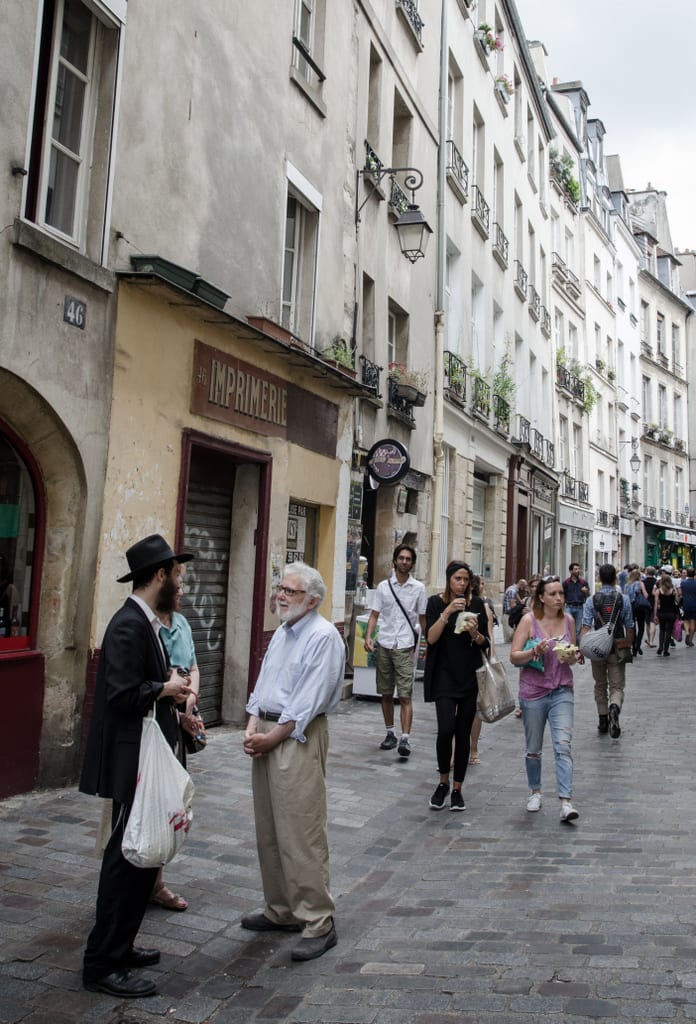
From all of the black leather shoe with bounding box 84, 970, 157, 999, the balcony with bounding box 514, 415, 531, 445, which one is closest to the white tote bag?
the black leather shoe with bounding box 84, 970, 157, 999

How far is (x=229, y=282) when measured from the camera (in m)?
9.06

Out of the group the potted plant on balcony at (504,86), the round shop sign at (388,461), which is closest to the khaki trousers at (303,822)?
the round shop sign at (388,461)

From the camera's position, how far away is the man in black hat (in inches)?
145

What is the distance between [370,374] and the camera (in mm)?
13234

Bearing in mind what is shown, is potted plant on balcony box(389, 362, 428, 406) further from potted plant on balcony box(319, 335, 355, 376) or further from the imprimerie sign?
the imprimerie sign

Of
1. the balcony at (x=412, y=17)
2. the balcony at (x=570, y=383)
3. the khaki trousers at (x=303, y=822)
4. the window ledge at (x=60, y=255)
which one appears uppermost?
the balcony at (x=412, y=17)

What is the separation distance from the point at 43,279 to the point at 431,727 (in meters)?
6.04

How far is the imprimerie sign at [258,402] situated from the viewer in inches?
335

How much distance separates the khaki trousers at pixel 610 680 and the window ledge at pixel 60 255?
19.8ft

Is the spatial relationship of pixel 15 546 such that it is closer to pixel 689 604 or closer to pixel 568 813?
pixel 568 813

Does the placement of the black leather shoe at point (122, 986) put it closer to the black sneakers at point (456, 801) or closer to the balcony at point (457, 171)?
the black sneakers at point (456, 801)

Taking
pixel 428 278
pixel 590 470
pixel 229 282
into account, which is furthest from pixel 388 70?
pixel 590 470

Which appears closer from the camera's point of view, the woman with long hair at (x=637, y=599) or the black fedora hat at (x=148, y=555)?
the black fedora hat at (x=148, y=555)

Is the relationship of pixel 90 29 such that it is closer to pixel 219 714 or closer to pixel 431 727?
pixel 219 714
